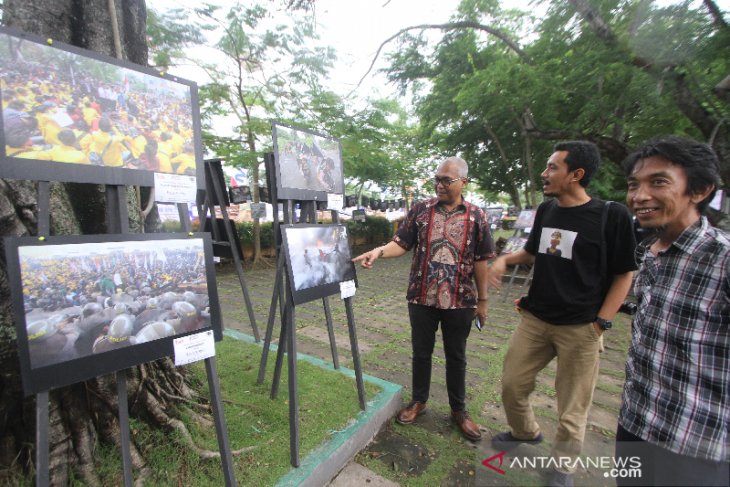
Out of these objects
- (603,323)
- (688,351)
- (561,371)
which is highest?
(688,351)

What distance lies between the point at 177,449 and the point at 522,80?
6.68m

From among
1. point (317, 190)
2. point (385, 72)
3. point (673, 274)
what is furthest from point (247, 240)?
point (673, 274)

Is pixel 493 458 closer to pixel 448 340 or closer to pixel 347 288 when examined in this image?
pixel 448 340

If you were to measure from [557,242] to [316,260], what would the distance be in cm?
144

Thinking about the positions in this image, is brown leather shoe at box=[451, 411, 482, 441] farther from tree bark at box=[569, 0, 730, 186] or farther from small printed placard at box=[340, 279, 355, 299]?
tree bark at box=[569, 0, 730, 186]

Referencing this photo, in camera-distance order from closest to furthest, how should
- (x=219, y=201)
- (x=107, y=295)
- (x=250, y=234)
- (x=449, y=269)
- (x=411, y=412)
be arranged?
(x=107, y=295), (x=449, y=269), (x=411, y=412), (x=219, y=201), (x=250, y=234)

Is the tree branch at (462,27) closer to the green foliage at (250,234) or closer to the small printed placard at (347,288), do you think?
the green foliage at (250,234)

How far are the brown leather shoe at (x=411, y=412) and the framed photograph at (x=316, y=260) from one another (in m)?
1.07

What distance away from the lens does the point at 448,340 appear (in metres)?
2.33

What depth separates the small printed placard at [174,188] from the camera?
1.46m

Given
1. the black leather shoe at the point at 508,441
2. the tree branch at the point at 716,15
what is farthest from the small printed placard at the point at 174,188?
the tree branch at the point at 716,15

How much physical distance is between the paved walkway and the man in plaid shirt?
97cm

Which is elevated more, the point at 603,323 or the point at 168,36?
the point at 168,36

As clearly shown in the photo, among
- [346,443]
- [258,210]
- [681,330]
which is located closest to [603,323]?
[681,330]
